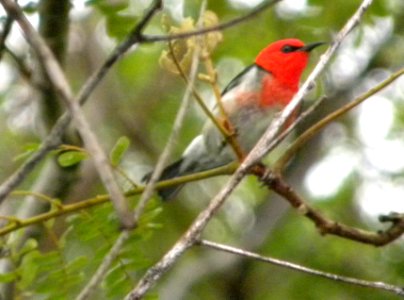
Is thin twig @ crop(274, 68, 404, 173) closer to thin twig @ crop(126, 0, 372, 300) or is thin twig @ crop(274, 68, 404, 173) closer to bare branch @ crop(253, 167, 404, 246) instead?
bare branch @ crop(253, 167, 404, 246)

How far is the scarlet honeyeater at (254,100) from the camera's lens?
11.1ft

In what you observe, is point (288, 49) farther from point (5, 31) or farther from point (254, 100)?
point (5, 31)

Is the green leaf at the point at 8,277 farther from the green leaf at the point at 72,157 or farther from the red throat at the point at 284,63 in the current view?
the red throat at the point at 284,63

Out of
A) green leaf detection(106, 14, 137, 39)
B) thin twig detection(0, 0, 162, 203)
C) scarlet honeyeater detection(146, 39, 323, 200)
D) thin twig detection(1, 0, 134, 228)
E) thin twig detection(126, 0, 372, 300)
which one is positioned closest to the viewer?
thin twig detection(1, 0, 134, 228)

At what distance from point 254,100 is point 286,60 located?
22 cm

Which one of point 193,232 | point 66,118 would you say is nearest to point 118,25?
point 193,232

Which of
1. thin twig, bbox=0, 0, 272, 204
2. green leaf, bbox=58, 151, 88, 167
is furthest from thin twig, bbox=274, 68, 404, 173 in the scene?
thin twig, bbox=0, 0, 272, 204

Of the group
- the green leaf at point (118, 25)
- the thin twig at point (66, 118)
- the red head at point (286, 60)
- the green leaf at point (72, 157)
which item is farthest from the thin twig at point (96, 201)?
the red head at point (286, 60)

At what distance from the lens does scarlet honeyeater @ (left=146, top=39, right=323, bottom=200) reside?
3.38 m

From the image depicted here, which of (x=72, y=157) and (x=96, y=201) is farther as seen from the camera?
(x=72, y=157)

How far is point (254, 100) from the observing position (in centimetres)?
347

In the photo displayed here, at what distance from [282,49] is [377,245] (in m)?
1.39

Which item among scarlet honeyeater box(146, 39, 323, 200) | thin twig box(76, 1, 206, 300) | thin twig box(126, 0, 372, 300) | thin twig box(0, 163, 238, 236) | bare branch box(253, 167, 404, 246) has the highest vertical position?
thin twig box(76, 1, 206, 300)

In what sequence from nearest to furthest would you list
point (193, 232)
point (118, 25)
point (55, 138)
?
point (55, 138) < point (193, 232) < point (118, 25)
